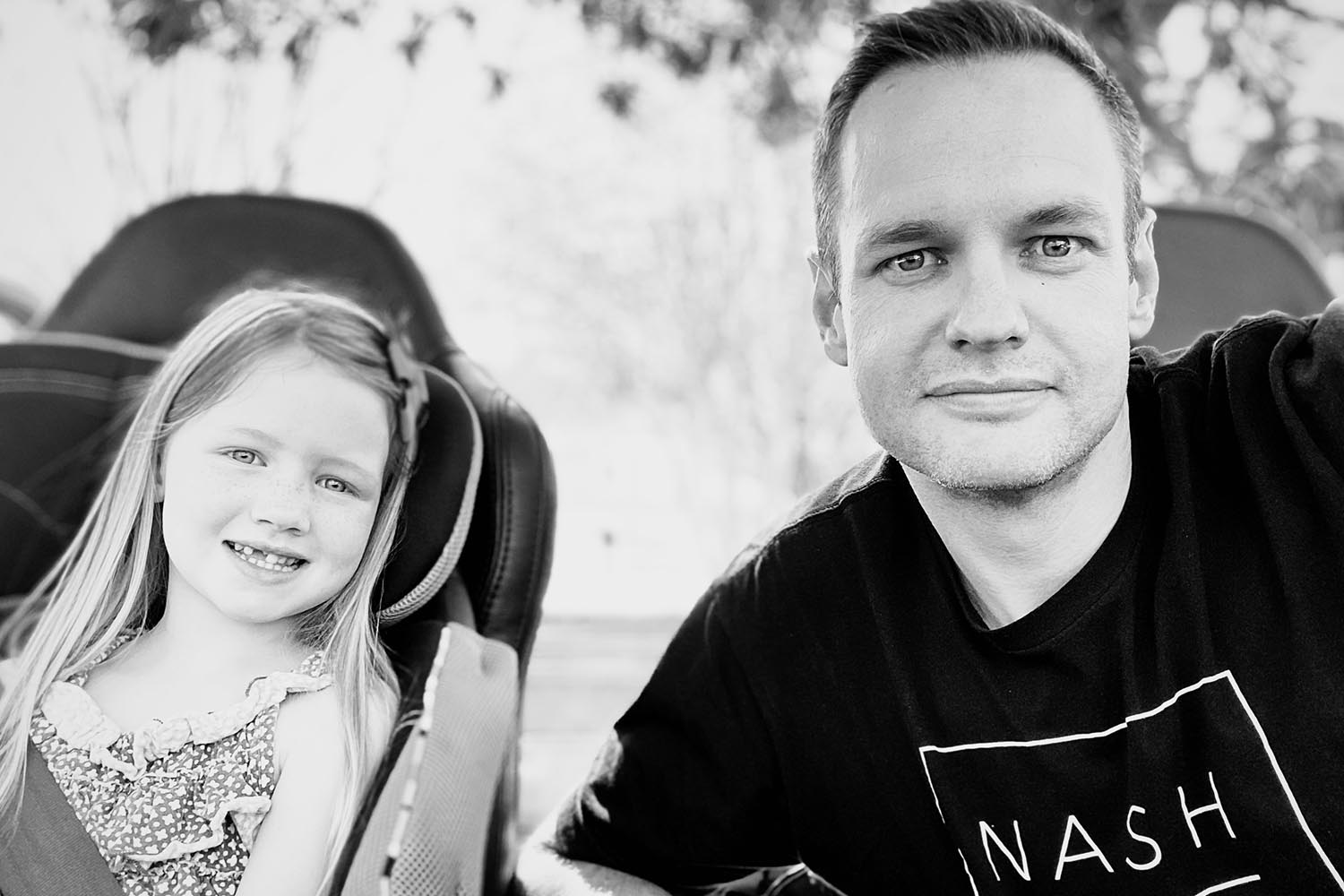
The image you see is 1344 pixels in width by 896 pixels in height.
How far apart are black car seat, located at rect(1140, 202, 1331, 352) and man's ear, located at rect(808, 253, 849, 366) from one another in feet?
2.01

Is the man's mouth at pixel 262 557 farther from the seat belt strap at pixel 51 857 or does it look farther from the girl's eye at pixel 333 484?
the seat belt strap at pixel 51 857

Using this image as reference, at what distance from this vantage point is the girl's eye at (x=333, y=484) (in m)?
1.27

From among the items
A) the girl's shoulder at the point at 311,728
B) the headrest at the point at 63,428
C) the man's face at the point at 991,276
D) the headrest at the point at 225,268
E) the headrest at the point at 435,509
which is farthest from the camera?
the headrest at the point at 225,268

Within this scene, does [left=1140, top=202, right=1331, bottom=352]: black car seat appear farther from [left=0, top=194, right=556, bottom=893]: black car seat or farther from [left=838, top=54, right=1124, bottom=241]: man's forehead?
[left=0, top=194, right=556, bottom=893]: black car seat

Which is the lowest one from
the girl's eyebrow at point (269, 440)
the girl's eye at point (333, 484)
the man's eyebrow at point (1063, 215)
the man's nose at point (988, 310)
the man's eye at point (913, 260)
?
the girl's eye at point (333, 484)

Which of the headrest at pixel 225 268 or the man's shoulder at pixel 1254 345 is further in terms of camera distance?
the headrest at pixel 225 268

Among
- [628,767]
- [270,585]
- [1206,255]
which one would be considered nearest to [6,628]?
[270,585]

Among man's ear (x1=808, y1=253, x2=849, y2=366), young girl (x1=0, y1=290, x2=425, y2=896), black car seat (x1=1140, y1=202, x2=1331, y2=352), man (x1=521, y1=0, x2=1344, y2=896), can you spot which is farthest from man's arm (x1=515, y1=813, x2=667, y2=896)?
black car seat (x1=1140, y1=202, x2=1331, y2=352)

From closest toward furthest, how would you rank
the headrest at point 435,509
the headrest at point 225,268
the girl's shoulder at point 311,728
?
the girl's shoulder at point 311,728, the headrest at point 435,509, the headrest at point 225,268

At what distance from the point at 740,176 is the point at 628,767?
2.64 meters

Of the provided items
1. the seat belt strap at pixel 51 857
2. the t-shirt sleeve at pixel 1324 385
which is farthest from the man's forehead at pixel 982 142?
the seat belt strap at pixel 51 857

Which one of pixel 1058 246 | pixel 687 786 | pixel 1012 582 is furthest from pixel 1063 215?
pixel 687 786

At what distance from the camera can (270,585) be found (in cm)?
123

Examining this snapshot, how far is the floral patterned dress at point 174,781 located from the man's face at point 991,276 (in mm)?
680
